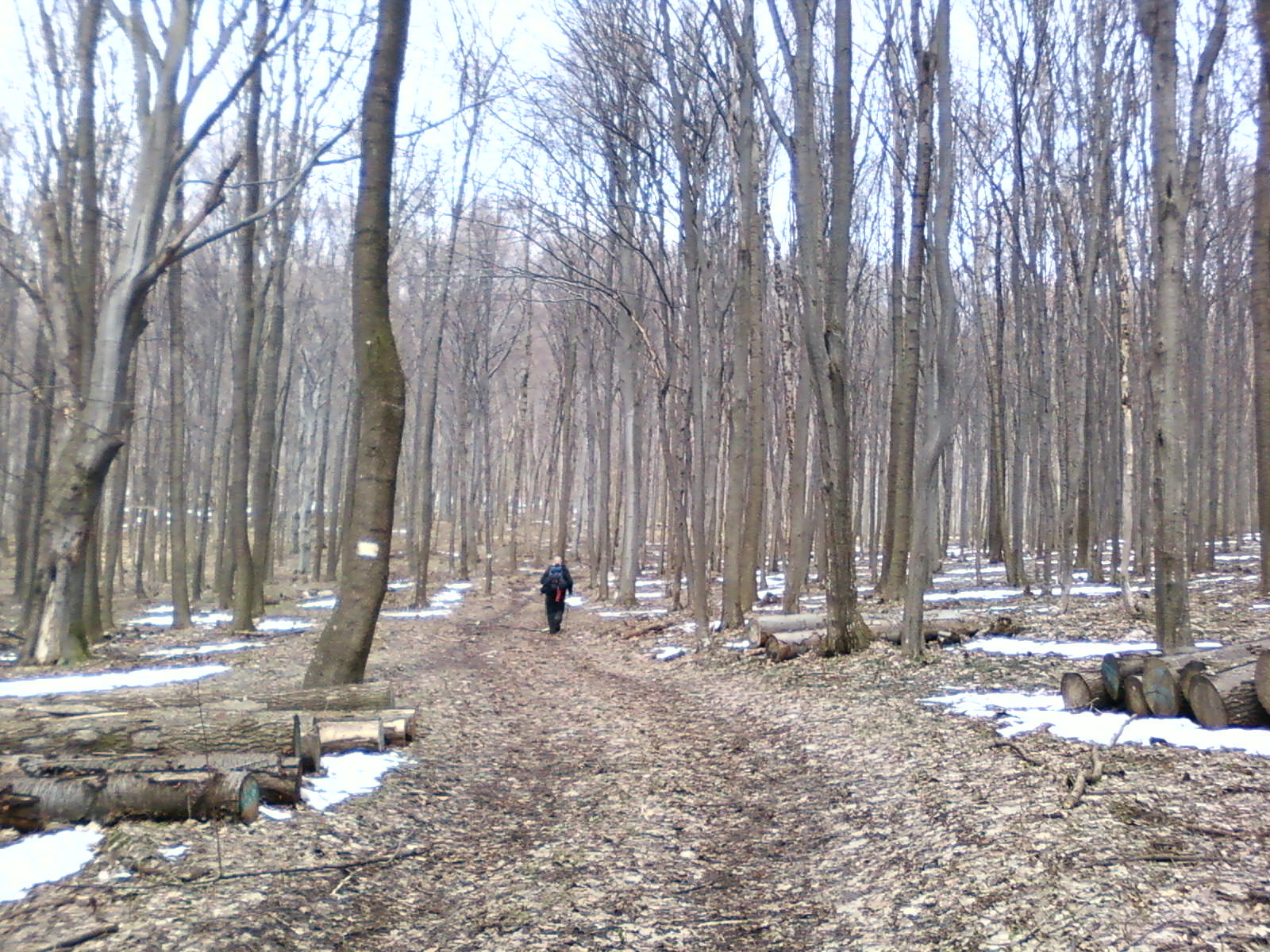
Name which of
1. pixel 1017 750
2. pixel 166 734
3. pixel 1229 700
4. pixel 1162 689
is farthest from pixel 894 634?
pixel 166 734

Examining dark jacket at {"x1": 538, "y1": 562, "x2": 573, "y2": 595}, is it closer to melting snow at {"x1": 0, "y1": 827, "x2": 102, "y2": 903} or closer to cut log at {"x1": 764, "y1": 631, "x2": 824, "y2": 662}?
cut log at {"x1": 764, "y1": 631, "x2": 824, "y2": 662}

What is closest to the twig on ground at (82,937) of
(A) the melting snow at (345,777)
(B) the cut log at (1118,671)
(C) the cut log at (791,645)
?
(A) the melting snow at (345,777)

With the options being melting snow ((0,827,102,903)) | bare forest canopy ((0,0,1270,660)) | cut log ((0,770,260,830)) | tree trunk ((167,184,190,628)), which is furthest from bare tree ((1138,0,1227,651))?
tree trunk ((167,184,190,628))

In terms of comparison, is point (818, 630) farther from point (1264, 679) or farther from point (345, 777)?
point (345, 777)

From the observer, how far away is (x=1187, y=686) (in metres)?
6.88

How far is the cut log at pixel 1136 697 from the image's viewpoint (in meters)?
7.19

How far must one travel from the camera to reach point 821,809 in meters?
6.40

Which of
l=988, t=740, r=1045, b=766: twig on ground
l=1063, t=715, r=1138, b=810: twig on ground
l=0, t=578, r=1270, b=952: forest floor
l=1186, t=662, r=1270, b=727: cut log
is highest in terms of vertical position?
l=1186, t=662, r=1270, b=727: cut log

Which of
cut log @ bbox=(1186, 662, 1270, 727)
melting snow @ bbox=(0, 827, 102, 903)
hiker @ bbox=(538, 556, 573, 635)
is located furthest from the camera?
hiker @ bbox=(538, 556, 573, 635)

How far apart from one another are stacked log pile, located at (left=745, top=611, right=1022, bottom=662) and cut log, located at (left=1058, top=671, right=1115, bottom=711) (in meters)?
4.37

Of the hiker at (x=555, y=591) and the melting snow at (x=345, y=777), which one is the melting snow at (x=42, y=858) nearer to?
the melting snow at (x=345, y=777)

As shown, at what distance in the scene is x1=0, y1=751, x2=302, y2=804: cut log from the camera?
5.66 m

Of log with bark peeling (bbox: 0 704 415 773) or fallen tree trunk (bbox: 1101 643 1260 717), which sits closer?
log with bark peeling (bbox: 0 704 415 773)

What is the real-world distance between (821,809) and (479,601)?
20.8 metres
